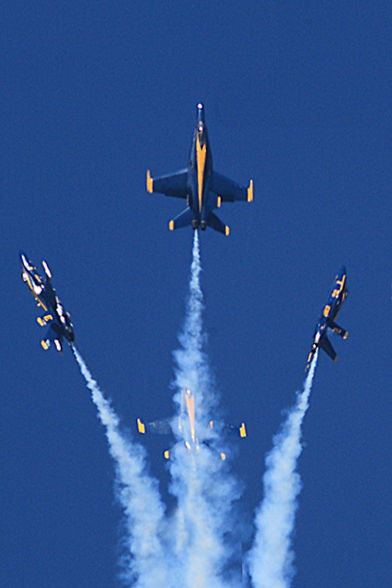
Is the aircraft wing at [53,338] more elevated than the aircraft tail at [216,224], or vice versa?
the aircraft tail at [216,224]

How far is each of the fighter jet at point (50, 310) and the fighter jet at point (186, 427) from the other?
9.20 metres

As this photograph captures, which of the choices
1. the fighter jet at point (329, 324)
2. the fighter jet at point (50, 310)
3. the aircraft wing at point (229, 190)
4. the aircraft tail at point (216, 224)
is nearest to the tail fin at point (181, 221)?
the aircraft tail at point (216, 224)

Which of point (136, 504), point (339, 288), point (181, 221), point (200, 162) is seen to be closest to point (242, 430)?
point (136, 504)

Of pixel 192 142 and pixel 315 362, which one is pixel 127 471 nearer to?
pixel 315 362

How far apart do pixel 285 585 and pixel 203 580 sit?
20.3 ft

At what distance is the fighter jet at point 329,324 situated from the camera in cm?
7706

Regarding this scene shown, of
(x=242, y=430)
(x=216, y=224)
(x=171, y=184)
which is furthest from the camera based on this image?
(x=171, y=184)

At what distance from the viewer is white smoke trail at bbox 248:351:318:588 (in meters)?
76.1

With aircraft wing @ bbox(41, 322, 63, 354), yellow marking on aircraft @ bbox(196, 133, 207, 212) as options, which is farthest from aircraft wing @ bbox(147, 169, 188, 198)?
aircraft wing @ bbox(41, 322, 63, 354)

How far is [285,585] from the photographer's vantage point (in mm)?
75938

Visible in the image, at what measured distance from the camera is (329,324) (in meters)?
78.2

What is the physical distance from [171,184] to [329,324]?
16.2 meters

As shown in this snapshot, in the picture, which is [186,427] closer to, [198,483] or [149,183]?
[198,483]

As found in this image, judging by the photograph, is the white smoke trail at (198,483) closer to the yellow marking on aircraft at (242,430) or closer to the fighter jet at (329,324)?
the yellow marking on aircraft at (242,430)
